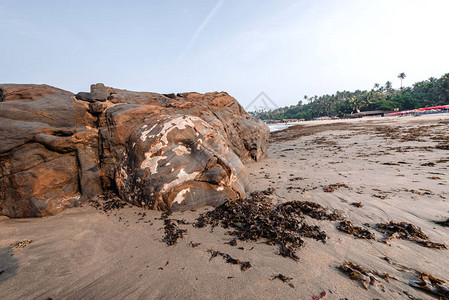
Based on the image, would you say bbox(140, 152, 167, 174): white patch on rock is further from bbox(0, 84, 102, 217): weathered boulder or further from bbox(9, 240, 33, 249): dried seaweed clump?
bbox(9, 240, 33, 249): dried seaweed clump

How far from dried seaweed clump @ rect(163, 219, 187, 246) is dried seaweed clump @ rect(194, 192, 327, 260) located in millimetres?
336

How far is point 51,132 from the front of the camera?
4.16 meters

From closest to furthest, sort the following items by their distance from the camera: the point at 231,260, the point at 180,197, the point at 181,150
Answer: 1. the point at 231,260
2. the point at 180,197
3. the point at 181,150

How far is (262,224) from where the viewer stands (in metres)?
3.13

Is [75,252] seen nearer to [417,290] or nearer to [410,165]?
[417,290]

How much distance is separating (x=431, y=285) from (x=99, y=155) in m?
5.96

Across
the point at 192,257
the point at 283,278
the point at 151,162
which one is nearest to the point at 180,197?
the point at 151,162

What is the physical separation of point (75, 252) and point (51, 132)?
9.44 feet

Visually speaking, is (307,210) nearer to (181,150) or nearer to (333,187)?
(333,187)

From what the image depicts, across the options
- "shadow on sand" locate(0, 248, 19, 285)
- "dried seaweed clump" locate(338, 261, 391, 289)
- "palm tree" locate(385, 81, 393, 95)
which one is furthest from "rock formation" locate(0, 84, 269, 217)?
"palm tree" locate(385, 81, 393, 95)

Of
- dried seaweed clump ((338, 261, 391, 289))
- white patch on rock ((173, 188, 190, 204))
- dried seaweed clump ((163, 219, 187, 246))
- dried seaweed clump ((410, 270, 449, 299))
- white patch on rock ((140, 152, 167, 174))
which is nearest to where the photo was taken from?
dried seaweed clump ((410, 270, 449, 299))

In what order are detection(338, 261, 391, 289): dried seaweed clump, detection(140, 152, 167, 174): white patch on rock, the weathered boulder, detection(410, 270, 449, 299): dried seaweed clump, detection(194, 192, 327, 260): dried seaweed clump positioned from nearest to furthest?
detection(410, 270, 449, 299): dried seaweed clump, detection(338, 261, 391, 289): dried seaweed clump, detection(194, 192, 327, 260): dried seaweed clump, the weathered boulder, detection(140, 152, 167, 174): white patch on rock

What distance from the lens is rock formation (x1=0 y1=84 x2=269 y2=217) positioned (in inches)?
148

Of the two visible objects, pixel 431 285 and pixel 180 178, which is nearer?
pixel 431 285
